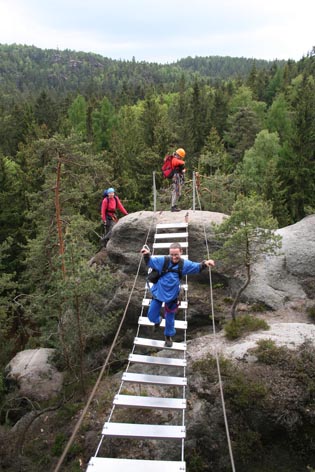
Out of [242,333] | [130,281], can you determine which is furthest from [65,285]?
[242,333]

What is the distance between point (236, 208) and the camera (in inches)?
416

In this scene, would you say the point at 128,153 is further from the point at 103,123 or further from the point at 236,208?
the point at 236,208

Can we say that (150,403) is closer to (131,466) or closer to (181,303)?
(131,466)

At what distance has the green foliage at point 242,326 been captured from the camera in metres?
10.8

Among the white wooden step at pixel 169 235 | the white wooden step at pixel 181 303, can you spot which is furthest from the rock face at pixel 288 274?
the white wooden step at pixel 181 303

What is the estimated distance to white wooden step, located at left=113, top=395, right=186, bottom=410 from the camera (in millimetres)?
6895

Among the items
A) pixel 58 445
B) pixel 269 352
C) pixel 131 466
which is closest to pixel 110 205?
pixel 58 445

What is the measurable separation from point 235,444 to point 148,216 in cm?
843

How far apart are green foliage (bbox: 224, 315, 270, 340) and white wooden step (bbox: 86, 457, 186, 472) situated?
545 cm

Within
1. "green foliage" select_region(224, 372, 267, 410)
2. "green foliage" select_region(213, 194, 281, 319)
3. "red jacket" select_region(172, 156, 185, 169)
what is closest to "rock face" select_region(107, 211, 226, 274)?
"red jacket" select_region(172, 156, 185, 169)

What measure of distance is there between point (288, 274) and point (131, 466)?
9042 mm

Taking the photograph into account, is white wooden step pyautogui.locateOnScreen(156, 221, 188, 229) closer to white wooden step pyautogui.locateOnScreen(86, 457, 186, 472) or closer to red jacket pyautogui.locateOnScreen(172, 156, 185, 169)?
red jacket pyautogui.locateOnScreen(172, 156, 185, 169)

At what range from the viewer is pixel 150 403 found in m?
6.89

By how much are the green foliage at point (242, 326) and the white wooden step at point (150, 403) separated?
4054mm
